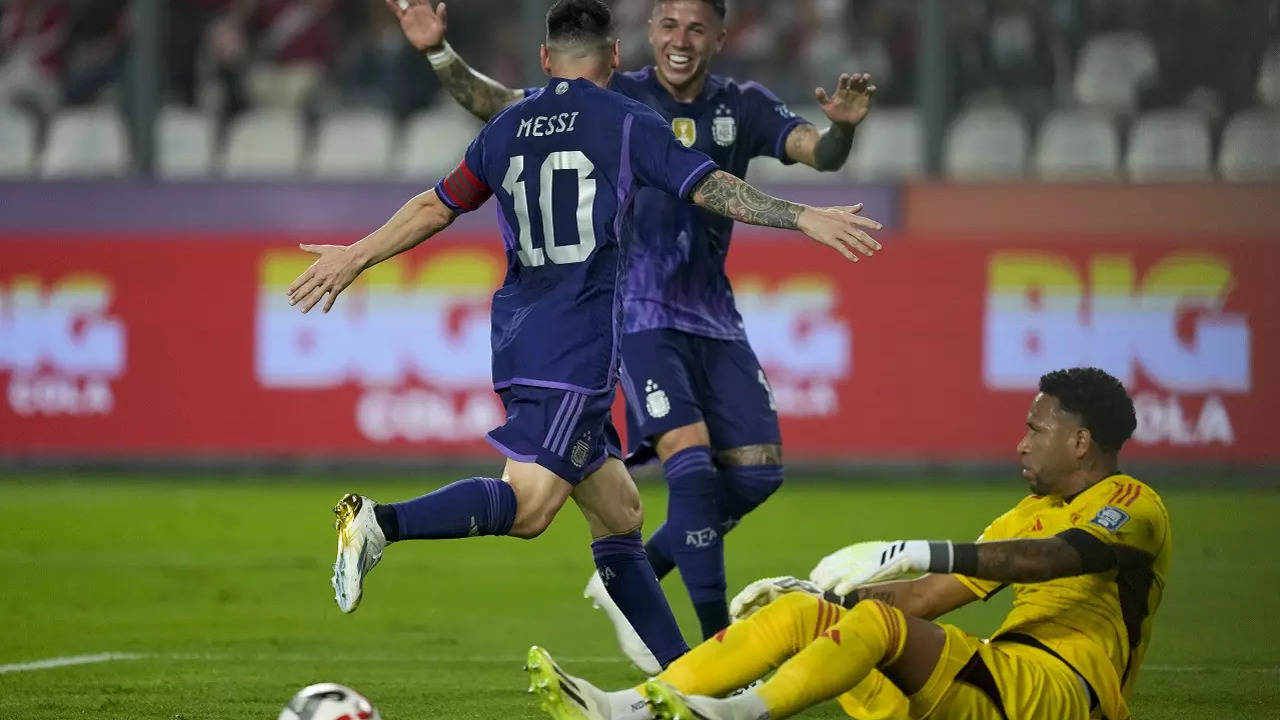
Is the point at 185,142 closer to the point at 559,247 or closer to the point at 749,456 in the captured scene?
the point at 749,456

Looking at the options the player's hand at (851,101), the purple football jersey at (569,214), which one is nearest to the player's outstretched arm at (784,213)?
the purple football jersey at (569,214)

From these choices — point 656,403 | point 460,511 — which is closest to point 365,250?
point 460,511

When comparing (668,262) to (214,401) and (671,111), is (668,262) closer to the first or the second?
(671,111)

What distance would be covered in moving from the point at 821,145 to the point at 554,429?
2.18 m

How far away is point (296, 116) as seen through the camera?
15.8m

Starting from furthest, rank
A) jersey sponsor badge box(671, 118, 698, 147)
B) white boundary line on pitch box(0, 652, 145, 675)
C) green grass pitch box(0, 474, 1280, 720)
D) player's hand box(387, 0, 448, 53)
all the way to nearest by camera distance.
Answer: jersey sponsor badge box(671, 118, 698, 147), white boundary line on pitch box(0, 652, 145, 675), player's hand box(387, 0, 448, 53), green grass pitch box(0, 474, 1280, 720)

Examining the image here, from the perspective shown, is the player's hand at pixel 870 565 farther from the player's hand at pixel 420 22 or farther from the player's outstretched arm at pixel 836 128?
the player's hand at pixel 420 22

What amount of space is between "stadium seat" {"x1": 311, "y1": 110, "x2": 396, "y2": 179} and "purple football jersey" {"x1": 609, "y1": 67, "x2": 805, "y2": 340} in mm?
8234

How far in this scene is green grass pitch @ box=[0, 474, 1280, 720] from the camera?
652 cm

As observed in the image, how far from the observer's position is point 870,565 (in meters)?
4.57

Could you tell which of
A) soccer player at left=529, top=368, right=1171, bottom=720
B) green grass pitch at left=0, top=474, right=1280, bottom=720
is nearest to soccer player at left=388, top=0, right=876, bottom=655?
green grass pitch at left=0, top=474, right=1280, bottom=720

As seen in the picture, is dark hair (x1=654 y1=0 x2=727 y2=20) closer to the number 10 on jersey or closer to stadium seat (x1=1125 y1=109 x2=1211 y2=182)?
the number 10 on jersey

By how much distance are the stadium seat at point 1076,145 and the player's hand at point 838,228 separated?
9.59m

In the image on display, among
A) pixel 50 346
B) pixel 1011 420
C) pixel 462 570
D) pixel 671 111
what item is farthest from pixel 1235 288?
pixel 50 346
